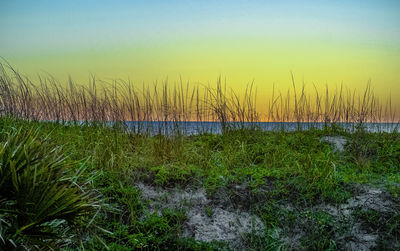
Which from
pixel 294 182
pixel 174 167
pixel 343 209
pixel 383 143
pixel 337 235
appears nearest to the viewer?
pixel 337 235

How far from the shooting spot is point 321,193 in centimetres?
479

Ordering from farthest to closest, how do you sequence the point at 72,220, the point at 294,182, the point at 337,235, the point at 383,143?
1. the point at 383,143
2. the point at 294,182
3. the point at 337,235
4. the point at 72,220

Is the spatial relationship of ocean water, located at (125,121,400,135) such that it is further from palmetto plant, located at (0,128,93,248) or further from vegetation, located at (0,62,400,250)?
palmetto plant, located at (0,128,93,248)

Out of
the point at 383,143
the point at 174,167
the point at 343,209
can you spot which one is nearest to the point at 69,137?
the point at 174,167

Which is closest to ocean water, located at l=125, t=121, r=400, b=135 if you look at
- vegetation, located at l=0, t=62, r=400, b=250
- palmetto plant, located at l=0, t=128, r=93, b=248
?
vegetation, located at l=0, t=62, r=400, b=250

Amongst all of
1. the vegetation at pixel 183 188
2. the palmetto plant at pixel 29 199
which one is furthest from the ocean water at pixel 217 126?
the palmetto plant at pixel 29 199

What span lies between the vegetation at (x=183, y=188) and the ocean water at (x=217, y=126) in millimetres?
43

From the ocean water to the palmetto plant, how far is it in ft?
10.9

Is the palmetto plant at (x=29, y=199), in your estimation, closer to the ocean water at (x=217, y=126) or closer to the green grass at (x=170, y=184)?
the green grass at (x=170, y=184)

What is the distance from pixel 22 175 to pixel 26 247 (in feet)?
1.61

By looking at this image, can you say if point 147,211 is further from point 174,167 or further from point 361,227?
point 361,227

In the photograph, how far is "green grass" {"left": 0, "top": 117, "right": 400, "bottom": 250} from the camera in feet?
9.05

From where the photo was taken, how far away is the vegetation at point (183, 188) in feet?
8.93

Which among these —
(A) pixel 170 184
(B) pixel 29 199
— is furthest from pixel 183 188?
(B) pixel 29 199
